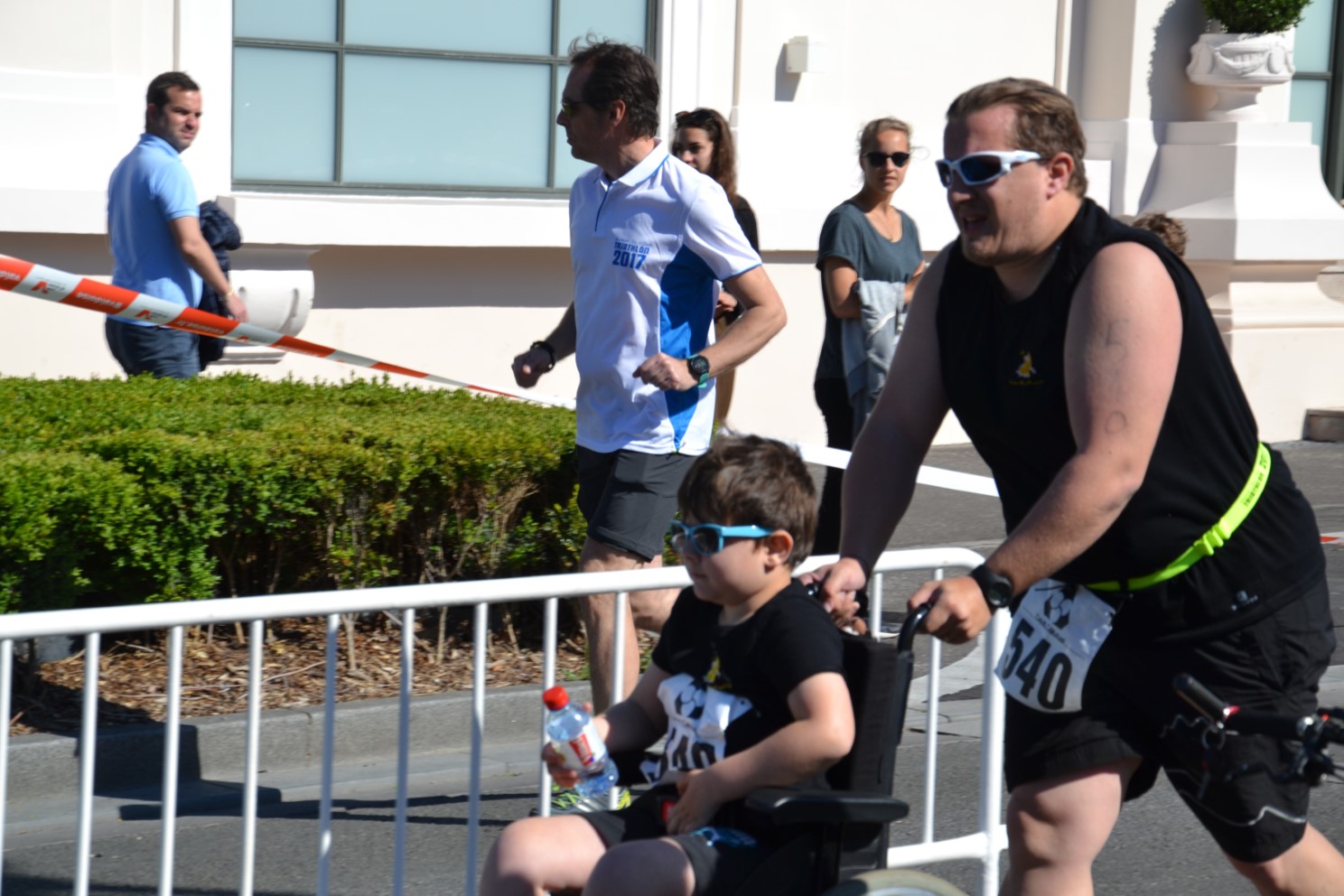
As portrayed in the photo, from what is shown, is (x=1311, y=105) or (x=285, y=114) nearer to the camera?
(x=285, y=114)

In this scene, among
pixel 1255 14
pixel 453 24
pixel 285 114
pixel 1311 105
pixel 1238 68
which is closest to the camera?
pixel 285 114

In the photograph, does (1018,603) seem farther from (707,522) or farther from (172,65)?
(172,65)

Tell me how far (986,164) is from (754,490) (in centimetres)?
70

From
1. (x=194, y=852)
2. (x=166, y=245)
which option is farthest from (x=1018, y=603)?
(x=166, y=245)

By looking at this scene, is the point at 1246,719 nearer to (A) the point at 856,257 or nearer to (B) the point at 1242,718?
(B) the point at 1242,718

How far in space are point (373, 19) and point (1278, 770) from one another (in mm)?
8600

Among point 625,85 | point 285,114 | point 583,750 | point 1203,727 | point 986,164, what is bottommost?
point 583,750

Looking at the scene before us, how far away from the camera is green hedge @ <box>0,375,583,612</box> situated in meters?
5.60

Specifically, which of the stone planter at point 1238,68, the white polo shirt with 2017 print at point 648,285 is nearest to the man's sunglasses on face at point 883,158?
the white polo shirt with 2017 print at point 648,285

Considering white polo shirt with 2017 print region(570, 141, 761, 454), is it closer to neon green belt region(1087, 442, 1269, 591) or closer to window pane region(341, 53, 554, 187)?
neon green belt region(1087, 442, 1269, 591)

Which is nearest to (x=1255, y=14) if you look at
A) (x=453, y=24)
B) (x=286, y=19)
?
(x=453, y=24)

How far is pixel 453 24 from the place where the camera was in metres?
11.0

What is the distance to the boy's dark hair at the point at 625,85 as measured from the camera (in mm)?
5176

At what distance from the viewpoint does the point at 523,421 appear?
23.1 ft
